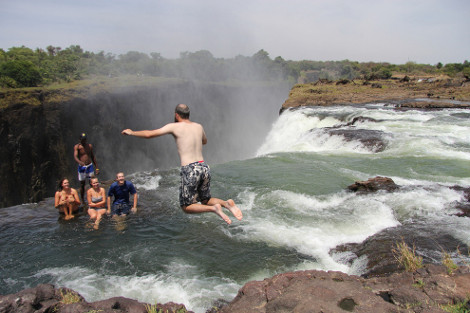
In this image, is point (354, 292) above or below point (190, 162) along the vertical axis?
below

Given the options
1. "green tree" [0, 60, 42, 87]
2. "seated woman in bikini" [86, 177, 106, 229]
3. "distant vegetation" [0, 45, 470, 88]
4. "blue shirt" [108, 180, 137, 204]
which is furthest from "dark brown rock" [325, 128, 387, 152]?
"green tree" [0, 60, 42, 87]

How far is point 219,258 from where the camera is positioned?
5719 millimetres

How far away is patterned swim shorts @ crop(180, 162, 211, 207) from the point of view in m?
3.98

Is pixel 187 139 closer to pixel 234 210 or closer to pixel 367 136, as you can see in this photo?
pixel 234 210

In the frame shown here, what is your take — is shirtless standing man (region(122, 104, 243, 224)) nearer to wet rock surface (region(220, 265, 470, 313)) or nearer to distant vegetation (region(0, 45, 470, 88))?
wet rock surface (region(220, 265, 470, 313))

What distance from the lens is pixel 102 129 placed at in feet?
95.0

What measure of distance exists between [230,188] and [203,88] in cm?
3716

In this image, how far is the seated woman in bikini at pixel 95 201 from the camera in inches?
296

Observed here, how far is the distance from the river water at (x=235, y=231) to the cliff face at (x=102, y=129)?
15265 mm

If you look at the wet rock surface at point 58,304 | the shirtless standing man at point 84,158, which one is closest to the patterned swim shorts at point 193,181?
the wet rock surface at point 58,304

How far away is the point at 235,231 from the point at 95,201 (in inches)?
135

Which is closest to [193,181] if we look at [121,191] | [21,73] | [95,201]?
[121,191]

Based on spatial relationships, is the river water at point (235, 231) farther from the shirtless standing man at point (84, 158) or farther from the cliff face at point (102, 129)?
the cliff face at point (102, 129)

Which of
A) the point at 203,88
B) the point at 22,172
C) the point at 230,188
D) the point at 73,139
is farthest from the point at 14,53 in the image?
the point at 230,188
